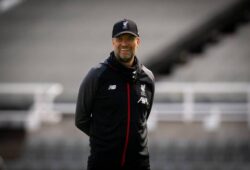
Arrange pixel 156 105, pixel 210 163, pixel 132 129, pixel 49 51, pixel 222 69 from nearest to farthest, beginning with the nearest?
pixel 132 129, pixel 210 163, pixel 156 105, pixel 222 69, pixel 49 51

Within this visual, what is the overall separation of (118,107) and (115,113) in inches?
1.4

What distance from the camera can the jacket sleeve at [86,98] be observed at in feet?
13.4

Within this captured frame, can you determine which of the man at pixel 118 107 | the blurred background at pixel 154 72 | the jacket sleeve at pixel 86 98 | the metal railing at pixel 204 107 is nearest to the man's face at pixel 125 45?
the man at pixel 118 107

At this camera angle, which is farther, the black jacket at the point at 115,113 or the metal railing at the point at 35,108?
the metal railing at the point at 35,108

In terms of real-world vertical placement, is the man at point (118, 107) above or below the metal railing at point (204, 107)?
below

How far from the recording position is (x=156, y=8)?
16.7m

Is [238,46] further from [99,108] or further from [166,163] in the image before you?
[99,108]

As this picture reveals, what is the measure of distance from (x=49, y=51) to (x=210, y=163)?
5748 mm

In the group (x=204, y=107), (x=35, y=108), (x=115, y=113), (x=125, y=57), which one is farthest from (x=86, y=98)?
(x=204, y=107)

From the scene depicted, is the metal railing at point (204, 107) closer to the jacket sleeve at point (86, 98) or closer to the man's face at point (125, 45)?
the jacket sleeve at point (86, 98)

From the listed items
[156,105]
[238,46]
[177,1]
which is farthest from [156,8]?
[156,105]

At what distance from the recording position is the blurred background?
11961 millimetres

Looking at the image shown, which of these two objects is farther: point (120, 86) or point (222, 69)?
point (222, 69)

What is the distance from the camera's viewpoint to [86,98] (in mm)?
4125
